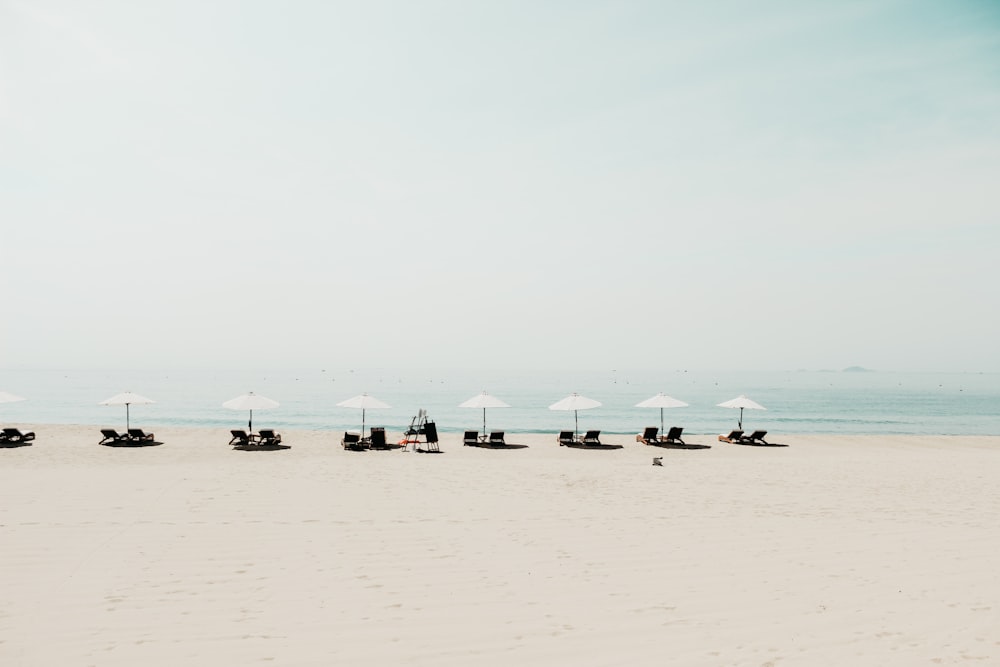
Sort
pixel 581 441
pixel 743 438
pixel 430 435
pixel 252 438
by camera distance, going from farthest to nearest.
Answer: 1. pixel 743 438
2. pixel 581 441
3. pixel 252 438
4. pixel 430 435

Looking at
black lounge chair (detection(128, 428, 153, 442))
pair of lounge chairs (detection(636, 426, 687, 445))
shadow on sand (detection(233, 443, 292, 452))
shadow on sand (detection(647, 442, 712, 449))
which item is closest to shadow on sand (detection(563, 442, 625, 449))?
pair of lounge chairs (detection(636, 426, 687, 445))

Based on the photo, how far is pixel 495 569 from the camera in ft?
24.4

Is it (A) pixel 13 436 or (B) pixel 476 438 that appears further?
(B) pixel 476 438

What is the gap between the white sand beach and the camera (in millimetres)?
5395

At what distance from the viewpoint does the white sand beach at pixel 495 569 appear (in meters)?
5.39

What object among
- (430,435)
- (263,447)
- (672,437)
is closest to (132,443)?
(263,447)

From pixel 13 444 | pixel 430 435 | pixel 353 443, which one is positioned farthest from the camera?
pixel 353 443

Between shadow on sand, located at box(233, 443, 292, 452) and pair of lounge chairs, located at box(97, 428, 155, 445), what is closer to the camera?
shadow on sand, located at box(233, 443, 292, 452)

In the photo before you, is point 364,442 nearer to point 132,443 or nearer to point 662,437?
point 132,443

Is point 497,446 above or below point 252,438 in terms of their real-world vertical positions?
below

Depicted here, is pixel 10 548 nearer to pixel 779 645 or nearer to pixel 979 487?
pixel 779 645

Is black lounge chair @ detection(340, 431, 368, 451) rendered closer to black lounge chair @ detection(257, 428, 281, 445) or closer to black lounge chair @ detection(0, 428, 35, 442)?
black lounge chair @ detection(257, 428, 281, 445)

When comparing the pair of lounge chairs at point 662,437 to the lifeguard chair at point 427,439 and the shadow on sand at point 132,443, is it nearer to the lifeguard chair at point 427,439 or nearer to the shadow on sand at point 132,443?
the lifeguard chair at point 427,439

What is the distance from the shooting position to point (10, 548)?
26.0ft
